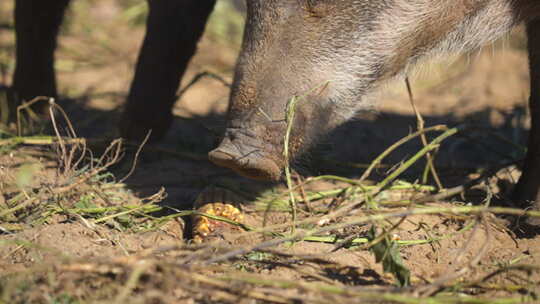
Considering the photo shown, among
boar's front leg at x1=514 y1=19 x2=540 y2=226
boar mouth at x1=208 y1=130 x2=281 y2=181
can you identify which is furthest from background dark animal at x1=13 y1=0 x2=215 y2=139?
boar's front leg at x1=514 y1=19 x2=540 y2=226

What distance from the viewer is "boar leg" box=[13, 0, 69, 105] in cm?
306

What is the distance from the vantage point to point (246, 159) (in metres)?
1.95

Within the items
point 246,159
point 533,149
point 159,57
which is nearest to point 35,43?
point 159,57

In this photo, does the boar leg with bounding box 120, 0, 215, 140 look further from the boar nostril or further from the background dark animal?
the boar nostril

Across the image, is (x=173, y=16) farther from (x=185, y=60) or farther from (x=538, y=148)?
(x=538, y=148)

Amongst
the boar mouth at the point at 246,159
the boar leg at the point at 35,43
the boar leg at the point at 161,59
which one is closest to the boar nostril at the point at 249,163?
the boar mouth at the point at 246,159

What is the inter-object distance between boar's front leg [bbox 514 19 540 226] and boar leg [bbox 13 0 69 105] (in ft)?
7.58

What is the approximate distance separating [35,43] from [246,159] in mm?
1763

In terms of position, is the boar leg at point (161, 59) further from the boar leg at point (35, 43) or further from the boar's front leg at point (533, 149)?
the boar's front leg at point (533, 149)

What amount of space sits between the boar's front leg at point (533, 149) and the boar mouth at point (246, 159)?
0.98 m

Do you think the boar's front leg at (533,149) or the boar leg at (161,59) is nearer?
the boar's front leg at (533,149)

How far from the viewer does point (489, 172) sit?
2.48 metres

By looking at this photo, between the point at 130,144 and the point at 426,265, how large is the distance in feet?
4.64

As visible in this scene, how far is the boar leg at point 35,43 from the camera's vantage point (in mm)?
3057
